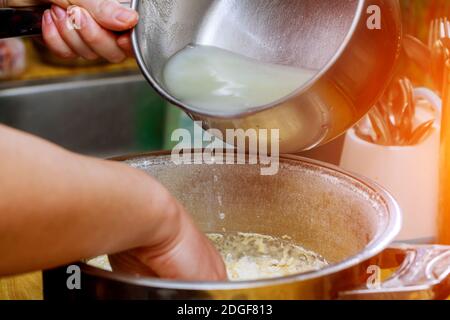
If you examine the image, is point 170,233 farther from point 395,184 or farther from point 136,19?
point 395,184

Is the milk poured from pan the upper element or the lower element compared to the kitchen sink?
upper

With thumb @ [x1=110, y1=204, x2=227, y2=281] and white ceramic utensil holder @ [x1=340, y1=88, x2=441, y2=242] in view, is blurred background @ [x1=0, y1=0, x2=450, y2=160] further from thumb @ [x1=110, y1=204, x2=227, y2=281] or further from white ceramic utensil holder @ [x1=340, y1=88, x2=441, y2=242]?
thumb @ [x1=110, y1=204, x2=227, y2=281]

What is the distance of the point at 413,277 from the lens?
0.88 m

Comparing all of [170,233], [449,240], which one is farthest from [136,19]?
[449,240]

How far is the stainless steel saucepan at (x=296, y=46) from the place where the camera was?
0.98 meters

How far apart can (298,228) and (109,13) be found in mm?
444

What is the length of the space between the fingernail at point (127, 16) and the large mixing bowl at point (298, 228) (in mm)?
206

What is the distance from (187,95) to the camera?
1.10 meters

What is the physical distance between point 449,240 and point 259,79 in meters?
0.44

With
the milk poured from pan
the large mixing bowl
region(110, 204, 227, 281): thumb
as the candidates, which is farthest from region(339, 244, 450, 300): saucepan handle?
the milk poured from pan

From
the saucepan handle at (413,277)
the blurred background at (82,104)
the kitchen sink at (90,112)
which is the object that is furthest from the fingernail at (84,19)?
the kitchen sink at (90,112)

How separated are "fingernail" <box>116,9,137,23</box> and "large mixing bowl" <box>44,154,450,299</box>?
206mm

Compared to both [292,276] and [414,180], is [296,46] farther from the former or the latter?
[292,276]

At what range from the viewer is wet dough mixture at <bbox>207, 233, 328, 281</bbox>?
113 cm
